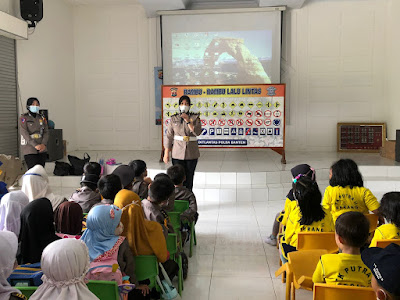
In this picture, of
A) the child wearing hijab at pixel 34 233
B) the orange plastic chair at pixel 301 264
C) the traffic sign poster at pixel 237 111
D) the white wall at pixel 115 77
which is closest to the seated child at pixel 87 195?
the child wearing hijab at pixel 34 233

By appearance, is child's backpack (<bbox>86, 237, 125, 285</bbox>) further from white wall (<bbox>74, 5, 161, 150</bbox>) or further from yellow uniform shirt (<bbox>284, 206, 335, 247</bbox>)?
white wall (<bbox>74, 5, 161, 150</bbox>)

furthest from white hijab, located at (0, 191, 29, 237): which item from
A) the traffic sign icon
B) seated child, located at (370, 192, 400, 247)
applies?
the traffic sign icon

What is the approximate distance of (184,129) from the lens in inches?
190

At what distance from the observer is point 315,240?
7.51 feet

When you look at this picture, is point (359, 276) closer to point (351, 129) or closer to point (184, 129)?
point (184, 129)

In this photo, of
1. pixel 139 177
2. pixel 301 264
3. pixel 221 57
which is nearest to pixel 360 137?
pixel 221 57

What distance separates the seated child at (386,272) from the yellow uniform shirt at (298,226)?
1.19 m

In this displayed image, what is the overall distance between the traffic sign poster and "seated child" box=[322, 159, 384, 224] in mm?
3698

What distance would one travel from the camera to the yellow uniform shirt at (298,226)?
246 centimetres

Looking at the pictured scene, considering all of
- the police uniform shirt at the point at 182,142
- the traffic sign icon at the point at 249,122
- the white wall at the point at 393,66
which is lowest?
the police uniform shirt at the point at 182,142

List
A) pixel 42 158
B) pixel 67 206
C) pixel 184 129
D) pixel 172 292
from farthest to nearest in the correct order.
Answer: pixel 42 158 → pixel 184 129 → pixel 172 292 → pixel 67 206

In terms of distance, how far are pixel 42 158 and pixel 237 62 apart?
4.99 meters

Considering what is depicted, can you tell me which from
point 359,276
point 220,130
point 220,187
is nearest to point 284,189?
point 220,187

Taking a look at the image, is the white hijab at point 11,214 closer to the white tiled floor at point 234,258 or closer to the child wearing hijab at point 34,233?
the child wearing hijab at point 34,233
